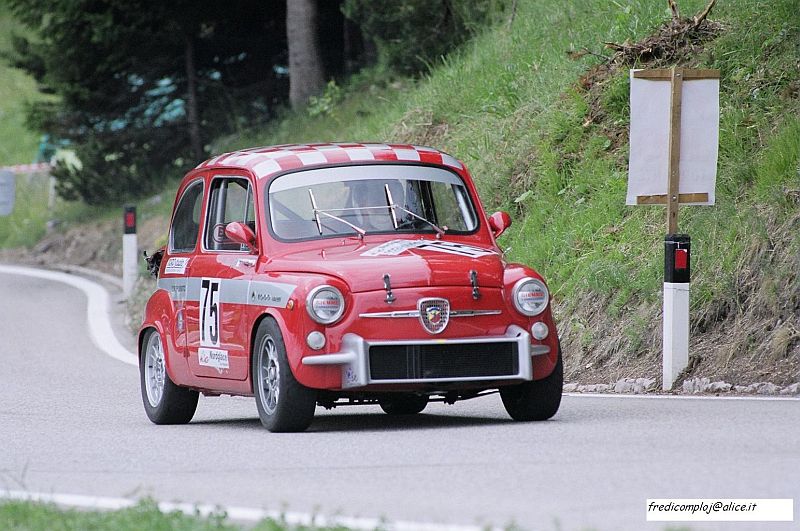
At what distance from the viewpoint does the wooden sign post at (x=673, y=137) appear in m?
11.8

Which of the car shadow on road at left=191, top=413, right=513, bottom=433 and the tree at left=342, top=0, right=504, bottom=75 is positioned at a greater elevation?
the tree at left=342, top=0, right=504, bottom=75

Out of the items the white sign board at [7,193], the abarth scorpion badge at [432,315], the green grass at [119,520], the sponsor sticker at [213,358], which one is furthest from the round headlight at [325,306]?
the white sign board at [7,193]

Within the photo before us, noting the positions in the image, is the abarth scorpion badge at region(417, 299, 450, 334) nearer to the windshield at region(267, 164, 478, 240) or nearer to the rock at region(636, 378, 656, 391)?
the windshield at region(267, 164, 478, 240)

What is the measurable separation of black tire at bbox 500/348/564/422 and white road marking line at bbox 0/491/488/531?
11.0 ft

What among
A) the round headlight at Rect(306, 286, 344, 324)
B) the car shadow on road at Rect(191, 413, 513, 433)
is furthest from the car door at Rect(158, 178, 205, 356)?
the round headlight at Rect(306, 286, 344, 324)

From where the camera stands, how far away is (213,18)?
28062mm

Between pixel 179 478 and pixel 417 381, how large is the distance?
1.89m

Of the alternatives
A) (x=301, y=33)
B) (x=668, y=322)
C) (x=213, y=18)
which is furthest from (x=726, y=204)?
(x=213, y=18)

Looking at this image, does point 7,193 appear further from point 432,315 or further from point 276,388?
point 432,315

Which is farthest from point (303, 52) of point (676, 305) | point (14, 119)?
point (14, 119)

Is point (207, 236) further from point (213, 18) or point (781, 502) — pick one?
point (213, 18)

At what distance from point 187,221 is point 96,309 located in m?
8.98

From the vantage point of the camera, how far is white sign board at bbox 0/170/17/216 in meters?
30.7

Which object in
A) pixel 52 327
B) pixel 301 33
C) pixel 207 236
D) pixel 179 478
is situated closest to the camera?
pixel 179 478
